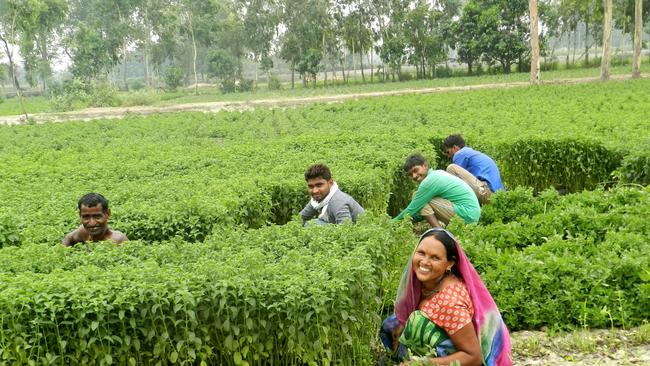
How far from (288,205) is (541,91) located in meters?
21.3

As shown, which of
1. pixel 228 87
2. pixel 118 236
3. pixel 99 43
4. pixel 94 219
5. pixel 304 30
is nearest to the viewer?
pixel 94 219

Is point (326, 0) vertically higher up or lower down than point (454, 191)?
higher up

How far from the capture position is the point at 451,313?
4203mm

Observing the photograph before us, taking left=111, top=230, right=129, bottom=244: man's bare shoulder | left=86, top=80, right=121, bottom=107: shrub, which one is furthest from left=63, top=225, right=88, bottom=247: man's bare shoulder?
left=86, top=80, right=121, bottom=107: shrub

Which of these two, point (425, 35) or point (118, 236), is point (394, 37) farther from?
point (118, 236)

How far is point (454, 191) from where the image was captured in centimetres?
899

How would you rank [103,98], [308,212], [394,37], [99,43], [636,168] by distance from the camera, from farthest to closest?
1. [99,43]
2. [394,37]
3. [103,98]
4. [636,168]
5. [308,212]

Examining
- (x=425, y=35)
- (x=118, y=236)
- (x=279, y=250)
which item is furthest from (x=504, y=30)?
(x=279, y=250)

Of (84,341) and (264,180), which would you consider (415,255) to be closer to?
(84,341)

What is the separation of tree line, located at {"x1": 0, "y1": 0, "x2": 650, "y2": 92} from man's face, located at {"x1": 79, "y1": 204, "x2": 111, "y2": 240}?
49177 millimetres

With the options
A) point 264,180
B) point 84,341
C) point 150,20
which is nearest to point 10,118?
point 150,20

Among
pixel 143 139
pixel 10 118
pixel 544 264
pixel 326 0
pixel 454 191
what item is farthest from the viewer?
pixel 326 0

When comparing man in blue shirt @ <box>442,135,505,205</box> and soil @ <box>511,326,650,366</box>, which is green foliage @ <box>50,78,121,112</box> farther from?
soil @ <box>511,326,650,366</box>

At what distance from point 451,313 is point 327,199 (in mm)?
3717
